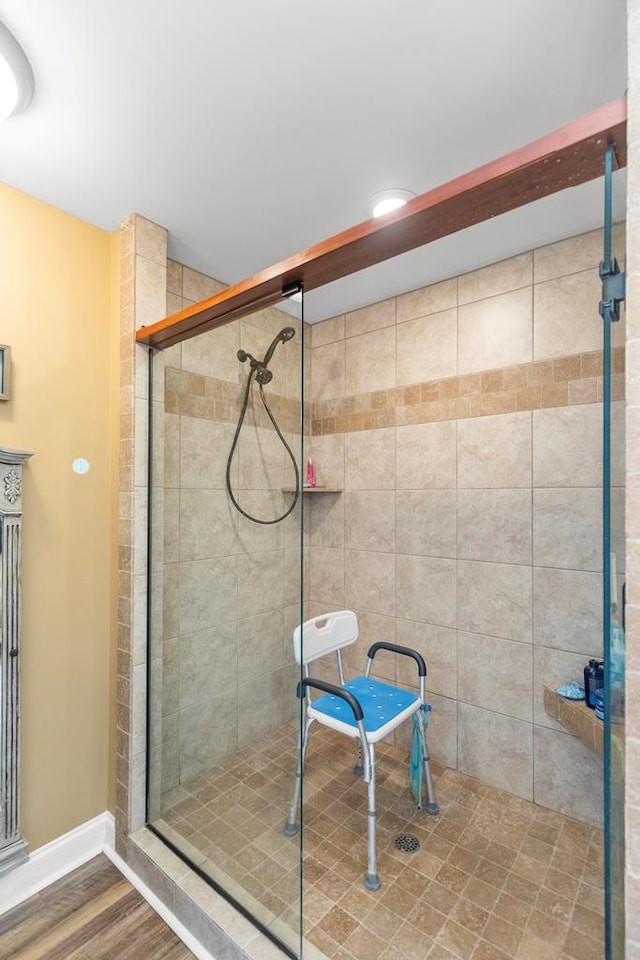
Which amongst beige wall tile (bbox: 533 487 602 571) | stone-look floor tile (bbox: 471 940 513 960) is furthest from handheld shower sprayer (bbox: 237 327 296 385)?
stone-look floor tile (bbox: 471 940 513 960)

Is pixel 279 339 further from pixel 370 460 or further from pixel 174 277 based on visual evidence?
pixel 370 460

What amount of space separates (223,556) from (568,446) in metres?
1.45

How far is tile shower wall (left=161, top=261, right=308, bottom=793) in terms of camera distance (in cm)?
140

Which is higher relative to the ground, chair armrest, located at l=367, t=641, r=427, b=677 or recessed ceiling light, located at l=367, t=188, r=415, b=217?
recessed ceiling light, located at l=367, t=188, r=415, b=217

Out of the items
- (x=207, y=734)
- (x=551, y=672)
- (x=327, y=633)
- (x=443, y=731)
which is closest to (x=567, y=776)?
(x=551, y=672)

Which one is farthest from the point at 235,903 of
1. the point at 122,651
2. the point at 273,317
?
the point at 273,317

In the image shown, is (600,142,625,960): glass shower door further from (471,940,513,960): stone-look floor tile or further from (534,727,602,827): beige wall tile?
(534,727,602,827): beige wall tile

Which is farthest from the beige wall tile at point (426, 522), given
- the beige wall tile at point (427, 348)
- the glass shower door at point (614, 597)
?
the glass shower door at point (614, 597)

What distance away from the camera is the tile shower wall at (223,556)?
1.40 metres

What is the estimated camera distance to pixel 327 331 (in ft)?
8.84

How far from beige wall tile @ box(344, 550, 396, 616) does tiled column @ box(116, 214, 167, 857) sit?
1.20 meters

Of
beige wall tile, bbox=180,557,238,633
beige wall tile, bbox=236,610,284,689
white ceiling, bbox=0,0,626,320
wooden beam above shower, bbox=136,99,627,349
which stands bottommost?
beige wall tile, bbox=236,610,284,689

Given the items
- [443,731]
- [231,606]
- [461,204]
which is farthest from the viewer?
[443,731]

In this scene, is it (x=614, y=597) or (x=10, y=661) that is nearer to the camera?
(x=614, y=597)
